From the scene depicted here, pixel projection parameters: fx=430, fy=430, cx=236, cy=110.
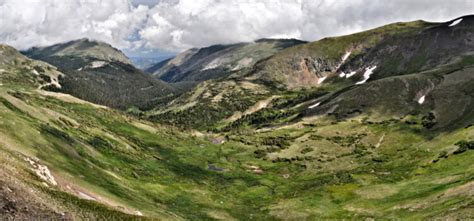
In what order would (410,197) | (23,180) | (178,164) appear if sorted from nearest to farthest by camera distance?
(23,180) → (410,197) → (178,164)

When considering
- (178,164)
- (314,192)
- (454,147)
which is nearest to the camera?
(314,192)

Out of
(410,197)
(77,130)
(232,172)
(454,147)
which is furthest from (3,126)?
(454,147)

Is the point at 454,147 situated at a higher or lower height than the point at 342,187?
higher

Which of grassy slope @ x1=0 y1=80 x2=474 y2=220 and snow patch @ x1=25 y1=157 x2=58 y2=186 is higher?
grassy slope @ x1=0 y1=80 x2=474 y2=220

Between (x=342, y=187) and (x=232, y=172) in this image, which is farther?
(x=232, y=172)

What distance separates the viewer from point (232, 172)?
16525 cm

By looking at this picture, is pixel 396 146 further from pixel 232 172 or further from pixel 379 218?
pixel 379 218

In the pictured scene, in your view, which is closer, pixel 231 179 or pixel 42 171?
pixel 42 171

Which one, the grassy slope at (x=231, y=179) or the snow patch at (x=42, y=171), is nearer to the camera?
the snow patch at (x=42, y=171)

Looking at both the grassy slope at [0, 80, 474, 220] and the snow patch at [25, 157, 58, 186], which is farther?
the grassy slope at [0, 80, 474, 220]

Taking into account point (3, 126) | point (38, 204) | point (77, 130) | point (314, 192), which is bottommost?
point (38, 204)

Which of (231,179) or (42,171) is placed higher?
(231,179)

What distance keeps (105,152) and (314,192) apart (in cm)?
6160

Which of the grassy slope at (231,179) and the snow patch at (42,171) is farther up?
the grassy slope at (231,179)
